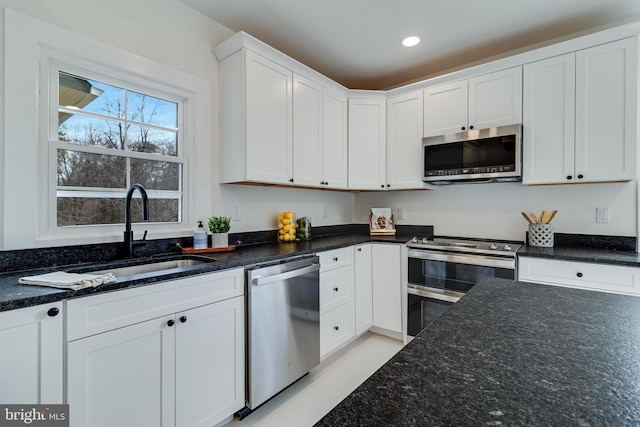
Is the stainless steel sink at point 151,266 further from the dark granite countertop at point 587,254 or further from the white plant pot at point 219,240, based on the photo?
the dark granite countertop at point 587,254

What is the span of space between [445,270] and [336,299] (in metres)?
0.91

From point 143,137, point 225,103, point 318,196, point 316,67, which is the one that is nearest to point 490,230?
point 318,196

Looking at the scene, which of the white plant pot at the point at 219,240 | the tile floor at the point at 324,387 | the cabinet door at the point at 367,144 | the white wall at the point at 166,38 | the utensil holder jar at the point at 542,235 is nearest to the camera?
the white wall at the point at 166,38

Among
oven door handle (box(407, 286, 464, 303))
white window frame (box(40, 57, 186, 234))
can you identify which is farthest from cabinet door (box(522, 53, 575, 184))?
white window frame (box(40, 57, 186, 234))

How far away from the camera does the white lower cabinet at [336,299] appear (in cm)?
233

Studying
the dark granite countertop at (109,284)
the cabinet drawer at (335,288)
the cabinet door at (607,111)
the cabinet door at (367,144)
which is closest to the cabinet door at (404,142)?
the cabinet door at (367,144)

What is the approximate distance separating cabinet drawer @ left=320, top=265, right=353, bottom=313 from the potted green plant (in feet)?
2.50

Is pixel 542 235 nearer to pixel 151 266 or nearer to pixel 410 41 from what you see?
pixel 410 41

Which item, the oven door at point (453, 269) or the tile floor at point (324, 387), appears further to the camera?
the oven door at point (453, 269)

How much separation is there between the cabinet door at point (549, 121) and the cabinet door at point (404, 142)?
84 cm

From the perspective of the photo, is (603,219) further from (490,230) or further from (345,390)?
(345,390)

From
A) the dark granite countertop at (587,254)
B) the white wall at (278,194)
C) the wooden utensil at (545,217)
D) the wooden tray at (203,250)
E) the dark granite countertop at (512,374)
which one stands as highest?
the white wall at (278,194)

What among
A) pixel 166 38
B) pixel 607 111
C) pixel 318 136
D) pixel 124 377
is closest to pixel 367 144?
pixel 318 136

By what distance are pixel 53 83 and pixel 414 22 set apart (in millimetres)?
2343
